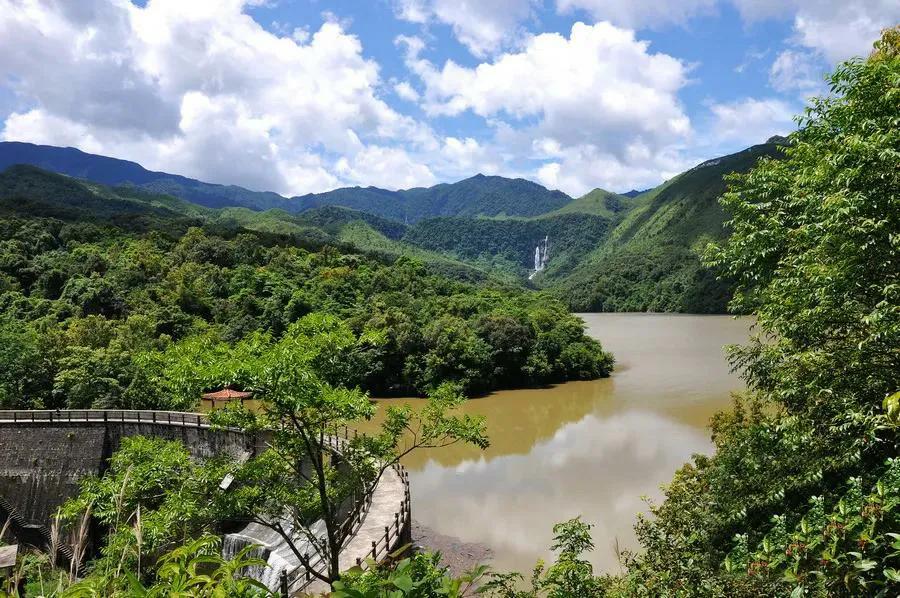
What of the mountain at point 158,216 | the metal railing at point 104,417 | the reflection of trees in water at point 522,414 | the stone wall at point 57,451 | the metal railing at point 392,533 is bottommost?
the reflection of trees in water at point 522,414

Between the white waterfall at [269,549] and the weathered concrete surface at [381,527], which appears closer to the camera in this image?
the weathered concrete surface at [381,527]

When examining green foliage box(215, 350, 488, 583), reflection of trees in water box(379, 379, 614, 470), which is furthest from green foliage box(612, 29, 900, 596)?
reflection of trees in water box(379, 379, 614, 470)

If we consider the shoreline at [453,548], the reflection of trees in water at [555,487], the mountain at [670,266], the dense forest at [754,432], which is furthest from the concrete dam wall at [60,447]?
the mountain at [670,266]

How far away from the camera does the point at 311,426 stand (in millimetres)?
6824

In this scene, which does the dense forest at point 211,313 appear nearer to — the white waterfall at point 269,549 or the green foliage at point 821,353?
the white waterfall at point 269,549

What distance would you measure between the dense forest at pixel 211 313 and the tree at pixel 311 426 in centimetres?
1794

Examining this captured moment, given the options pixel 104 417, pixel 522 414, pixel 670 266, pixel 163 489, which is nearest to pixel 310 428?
pixel 163 489

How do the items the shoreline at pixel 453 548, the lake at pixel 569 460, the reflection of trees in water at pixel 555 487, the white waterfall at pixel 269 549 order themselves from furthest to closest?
the lake at pixel 569 460 < the reflection of trees in water at pixel 555 487 < the shoreline at pixel 453 548 < the white waterfall at pixel 269 549

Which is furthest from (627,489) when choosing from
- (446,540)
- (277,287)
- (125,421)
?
(277,287)

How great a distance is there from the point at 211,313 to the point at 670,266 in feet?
285

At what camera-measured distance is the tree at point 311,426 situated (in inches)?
236

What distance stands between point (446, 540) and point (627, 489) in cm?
662

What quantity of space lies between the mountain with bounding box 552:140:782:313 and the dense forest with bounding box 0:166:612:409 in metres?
48.7

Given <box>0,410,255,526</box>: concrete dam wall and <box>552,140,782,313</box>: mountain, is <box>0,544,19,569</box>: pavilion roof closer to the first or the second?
<box>0,410,255,526</box>: concrete dam wall
